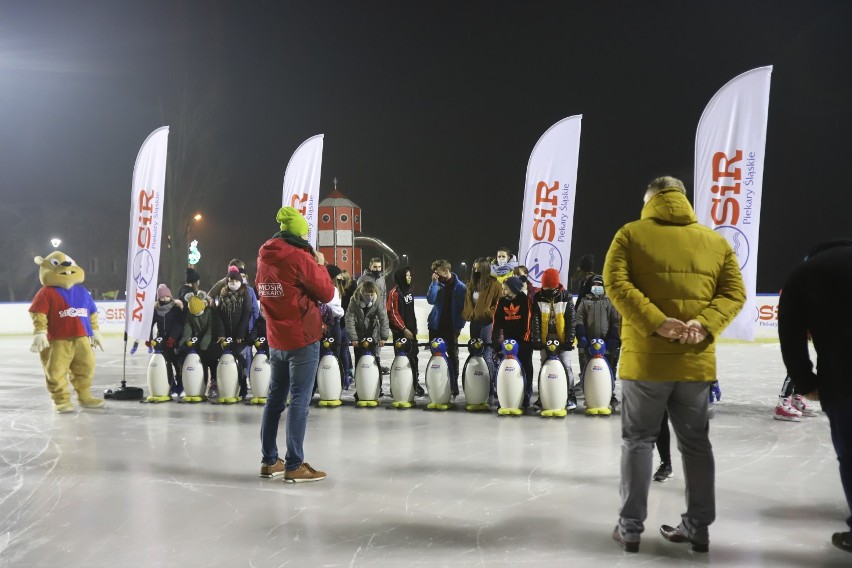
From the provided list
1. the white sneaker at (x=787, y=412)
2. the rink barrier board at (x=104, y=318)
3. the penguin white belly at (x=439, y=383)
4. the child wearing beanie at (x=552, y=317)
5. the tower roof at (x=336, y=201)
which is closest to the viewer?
the white sneaker at (x=787, y=412)

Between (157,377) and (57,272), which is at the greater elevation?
(57,272)

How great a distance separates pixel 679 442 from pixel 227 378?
5.77 meters

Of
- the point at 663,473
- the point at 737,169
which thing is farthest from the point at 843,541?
the point at 737,169

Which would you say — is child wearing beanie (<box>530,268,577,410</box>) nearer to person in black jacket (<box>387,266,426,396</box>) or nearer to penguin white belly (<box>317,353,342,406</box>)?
person in black jacket (<box>387,266,426,396</box>)

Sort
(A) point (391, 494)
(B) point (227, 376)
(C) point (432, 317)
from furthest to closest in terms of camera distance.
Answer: (C) point (432, 317), (B) point (227, 376), (A) point (391, 494)

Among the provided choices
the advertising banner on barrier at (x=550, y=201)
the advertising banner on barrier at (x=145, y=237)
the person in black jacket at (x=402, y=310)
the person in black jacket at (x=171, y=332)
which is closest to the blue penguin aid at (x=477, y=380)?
the person in black jacket at (x=402, y=310)

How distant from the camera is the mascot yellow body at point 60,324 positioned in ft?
24.6

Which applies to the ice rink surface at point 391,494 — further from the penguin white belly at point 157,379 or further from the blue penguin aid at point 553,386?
the penguin white belly at point 157,379

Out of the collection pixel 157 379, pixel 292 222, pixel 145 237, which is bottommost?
pixel 157 379

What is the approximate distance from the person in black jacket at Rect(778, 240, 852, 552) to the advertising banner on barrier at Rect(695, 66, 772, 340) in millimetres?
4117

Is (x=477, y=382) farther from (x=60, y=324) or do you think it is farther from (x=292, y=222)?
(x=60, y=324)

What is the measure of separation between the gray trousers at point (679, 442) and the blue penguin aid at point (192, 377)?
5.89 m

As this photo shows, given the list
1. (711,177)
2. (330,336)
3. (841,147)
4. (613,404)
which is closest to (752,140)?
(711,177)

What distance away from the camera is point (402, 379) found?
7.57 meters
